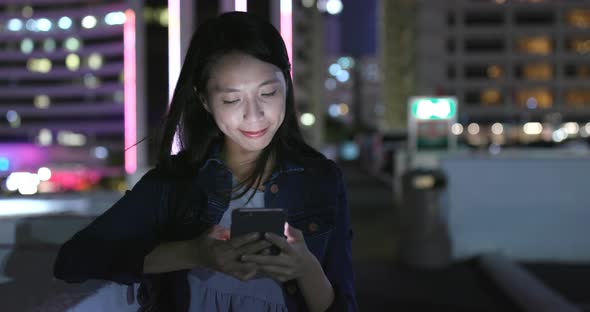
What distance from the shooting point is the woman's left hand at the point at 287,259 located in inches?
58.7

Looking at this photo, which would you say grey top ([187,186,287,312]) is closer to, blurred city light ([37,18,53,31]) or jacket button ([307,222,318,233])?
jacket button ([307,222,318,233])

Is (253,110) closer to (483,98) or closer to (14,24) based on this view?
(483,98)

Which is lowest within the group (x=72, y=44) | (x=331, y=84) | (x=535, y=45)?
(x=535, y=45)

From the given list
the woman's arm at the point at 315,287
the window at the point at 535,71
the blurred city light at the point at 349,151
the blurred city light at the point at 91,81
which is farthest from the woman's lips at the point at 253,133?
the blurred city light at the point at 91,81

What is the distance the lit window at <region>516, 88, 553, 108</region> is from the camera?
234 feet

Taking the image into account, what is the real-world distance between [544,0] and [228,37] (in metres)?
76.8

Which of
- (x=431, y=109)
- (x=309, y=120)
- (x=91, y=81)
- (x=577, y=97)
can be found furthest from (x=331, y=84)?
(x=431, y=109)

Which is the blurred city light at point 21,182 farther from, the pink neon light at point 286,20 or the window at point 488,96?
the window at point 488,96

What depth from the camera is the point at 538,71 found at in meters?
72.0

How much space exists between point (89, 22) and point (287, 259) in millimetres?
104172

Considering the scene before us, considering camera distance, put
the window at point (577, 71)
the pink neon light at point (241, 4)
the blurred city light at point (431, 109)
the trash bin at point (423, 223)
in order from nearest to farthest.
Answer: the pink neon light at point (241, 4) < the trash bin at point (423, 223) < the blurred city light at point (431, 109) < the window at point (577, 71)

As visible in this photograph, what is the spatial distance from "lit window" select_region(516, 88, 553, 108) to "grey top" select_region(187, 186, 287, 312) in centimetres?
7425

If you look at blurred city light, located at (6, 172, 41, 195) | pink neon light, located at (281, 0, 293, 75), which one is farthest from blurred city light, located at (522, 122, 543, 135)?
pink neon light, located at (281, 0, 293, 75)

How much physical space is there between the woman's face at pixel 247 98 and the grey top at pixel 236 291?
0.17 m
